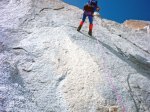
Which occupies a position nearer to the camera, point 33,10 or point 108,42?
point 108,42

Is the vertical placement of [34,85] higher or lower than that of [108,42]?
lower

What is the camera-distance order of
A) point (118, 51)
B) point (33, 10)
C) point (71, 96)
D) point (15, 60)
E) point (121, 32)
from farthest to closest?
point (121, 32), point (33, 10), point (118, 51), point (15, 60), point (71, 96)

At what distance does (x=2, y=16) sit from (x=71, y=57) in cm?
706

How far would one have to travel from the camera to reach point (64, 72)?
413 inches

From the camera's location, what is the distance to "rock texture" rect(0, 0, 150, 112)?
897 centimetres

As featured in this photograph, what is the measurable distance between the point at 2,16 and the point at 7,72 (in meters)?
6.96

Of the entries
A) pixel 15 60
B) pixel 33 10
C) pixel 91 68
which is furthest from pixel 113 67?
pixel 33 10

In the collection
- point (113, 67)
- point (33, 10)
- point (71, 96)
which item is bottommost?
point (71, 96)

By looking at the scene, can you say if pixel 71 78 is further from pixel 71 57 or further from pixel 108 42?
pixel 108 42

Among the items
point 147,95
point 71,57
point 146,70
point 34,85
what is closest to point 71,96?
point 34,85

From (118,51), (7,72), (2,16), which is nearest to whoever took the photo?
(7,72)

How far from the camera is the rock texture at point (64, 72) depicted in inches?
353

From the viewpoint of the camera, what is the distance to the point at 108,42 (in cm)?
1456

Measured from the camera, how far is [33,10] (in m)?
17.0
